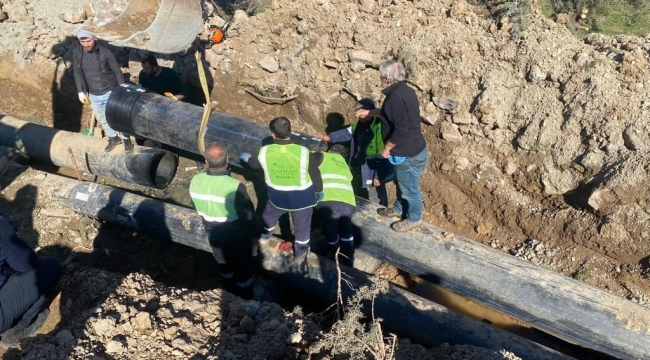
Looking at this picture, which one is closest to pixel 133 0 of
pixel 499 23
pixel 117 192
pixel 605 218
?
pixel 117 192

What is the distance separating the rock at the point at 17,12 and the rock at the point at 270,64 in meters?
5.21

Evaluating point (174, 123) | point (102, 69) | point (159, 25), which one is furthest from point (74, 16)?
point (159, 25)

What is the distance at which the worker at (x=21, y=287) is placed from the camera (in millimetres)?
3756

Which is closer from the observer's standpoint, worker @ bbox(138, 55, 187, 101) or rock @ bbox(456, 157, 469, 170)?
rock @ bbox(456, 157, 469, 170)

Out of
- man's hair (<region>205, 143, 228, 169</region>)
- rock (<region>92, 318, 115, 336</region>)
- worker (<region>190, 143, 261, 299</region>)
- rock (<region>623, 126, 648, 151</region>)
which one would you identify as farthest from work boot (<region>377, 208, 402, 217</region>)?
rock (<region>92, 318, 115, 336</region>)

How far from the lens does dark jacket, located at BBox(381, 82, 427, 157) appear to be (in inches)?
164

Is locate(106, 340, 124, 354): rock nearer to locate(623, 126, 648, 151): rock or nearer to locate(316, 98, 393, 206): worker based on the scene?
locate(316, 98, 393, 206): worker

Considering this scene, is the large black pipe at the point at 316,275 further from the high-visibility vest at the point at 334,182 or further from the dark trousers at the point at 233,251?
the high-visibility vest at the point at 334,182

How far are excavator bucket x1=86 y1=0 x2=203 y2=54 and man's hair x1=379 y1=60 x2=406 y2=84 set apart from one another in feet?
7.71

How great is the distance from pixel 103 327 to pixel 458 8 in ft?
19.1

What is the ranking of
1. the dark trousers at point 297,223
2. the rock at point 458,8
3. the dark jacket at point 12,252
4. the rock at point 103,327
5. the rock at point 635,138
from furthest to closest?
the rock at point 458,8, the rock at point 635,138, the dark trousers at point 297,223, the dark jacket at point 12,252, the rock at point 103,327

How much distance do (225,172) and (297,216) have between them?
807mm

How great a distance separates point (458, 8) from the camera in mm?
6418

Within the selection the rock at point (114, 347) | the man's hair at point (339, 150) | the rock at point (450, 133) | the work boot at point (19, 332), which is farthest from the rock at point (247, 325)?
the rock at point (450, 133)
